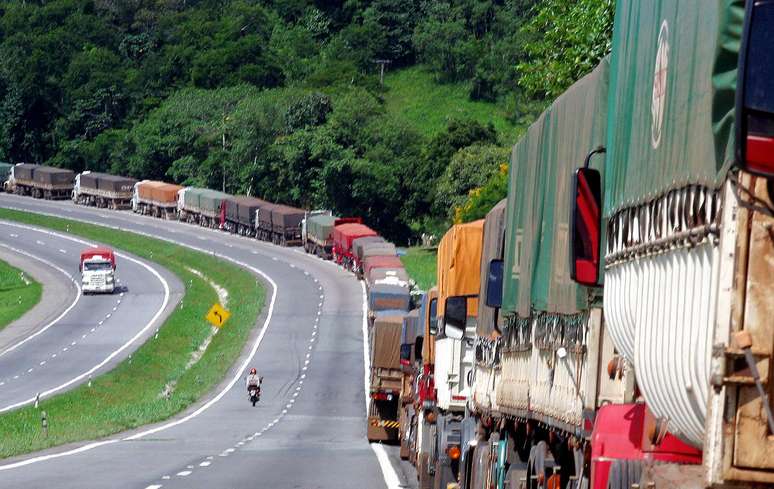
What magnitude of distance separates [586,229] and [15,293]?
88.7 m

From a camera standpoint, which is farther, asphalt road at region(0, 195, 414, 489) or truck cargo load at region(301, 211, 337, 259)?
truck cargo load at region(301, 211, 337, 259)

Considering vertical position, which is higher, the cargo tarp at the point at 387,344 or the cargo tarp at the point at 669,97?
the cargo tarp at the point at 669,97

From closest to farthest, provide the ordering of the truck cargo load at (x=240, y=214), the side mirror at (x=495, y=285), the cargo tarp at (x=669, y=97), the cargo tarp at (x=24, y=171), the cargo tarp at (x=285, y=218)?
1. the cargo tarp at (x=669, y=97)
2. the side mirror at (x=495, y=285)
3. the cargo tarp at (x=285, y=218)
4. the truck cargo load at (x=240, y=214)
5. the cargo tarp at (x=24, y=171)

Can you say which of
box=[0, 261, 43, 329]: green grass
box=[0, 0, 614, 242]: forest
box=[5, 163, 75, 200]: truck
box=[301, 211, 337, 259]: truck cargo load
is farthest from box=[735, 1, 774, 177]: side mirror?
box=[5, 163, 75, 200]: truck

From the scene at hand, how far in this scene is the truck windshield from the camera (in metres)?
92.9

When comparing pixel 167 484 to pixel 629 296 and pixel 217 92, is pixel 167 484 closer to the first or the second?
pixel 629 296

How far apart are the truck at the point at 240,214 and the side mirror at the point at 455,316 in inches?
3653

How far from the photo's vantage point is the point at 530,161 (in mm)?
15734

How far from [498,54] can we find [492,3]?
2574 cm

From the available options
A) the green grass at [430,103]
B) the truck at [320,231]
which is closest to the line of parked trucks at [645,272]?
the truck at [320,231]

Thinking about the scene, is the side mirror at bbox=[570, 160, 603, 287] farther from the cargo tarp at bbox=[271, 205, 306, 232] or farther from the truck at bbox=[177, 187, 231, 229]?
the truck at bbox=[177, 187, 231, 229]

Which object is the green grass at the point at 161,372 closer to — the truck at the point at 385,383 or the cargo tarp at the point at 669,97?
the truck at the point at 385,383

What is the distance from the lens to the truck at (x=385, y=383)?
40125 millimetres

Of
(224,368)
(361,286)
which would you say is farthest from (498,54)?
(224,368)
